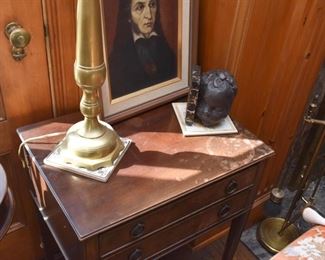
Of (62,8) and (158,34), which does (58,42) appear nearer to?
(62,8)

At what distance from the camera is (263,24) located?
1.27m

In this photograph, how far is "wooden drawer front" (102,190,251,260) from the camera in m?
1.07

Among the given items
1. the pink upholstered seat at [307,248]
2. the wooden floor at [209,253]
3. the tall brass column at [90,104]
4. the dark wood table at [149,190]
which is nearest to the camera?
the tall brass column at [90,104]

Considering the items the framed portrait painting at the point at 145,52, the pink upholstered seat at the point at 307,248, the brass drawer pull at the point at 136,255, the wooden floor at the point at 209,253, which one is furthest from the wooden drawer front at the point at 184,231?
the wooden floor at the point at 209,253

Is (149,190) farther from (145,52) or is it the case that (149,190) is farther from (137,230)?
(145,52)

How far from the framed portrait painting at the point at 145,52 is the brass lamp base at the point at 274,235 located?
2.77ft

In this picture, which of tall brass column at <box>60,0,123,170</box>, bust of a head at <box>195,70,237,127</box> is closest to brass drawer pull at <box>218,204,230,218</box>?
bust of a head at <box>195,70,237,127</box>

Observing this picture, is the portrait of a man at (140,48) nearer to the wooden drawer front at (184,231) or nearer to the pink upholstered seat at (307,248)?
the wooden drawer front at (184,231)

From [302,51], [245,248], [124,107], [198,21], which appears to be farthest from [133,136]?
[245,248]

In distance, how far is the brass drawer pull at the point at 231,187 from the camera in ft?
3.79

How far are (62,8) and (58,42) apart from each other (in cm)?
9

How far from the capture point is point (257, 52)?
52.4 inches

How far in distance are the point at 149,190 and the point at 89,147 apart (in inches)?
7.1

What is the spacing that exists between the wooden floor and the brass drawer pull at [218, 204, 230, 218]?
55cm
